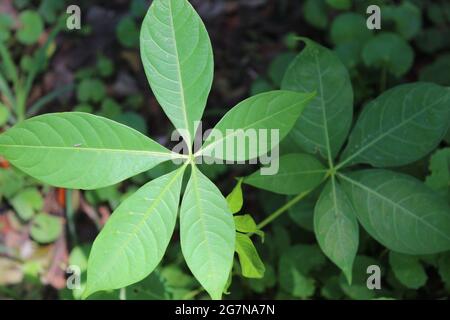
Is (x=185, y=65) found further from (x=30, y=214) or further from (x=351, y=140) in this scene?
(x=30, y=214)

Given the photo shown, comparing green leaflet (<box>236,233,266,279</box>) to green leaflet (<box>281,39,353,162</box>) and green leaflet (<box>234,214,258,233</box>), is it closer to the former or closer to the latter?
green leaflet (<box>234,214,258,233</box>)

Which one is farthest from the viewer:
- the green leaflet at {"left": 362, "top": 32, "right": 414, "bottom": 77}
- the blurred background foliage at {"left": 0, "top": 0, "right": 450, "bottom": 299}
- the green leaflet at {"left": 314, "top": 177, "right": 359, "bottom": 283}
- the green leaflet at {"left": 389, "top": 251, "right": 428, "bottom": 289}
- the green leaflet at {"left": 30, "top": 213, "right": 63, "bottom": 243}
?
the green leaflet at {"left": 30, "top": 213, "right": 63, "bottom": 243}

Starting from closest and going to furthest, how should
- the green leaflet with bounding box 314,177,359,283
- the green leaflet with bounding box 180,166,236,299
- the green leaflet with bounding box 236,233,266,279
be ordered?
1. the green leaflet with bounding box 180,166,236,299
2. the green leaflet with bounding box 236,233,266,279
3. the green leaflet with bounding box 314,177,359,283

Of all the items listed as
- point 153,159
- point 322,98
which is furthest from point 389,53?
point 153,159

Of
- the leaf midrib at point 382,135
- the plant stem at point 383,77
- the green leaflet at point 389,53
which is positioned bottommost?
the leaf midrib at point 382,135

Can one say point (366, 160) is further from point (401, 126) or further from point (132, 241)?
point (132, 241)

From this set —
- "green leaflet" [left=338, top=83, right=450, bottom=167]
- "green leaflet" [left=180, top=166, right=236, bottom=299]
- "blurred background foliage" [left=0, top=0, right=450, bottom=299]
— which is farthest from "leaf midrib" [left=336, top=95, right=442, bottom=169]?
"green leaflet" [left=180, top=166, right=236, bottom=299]

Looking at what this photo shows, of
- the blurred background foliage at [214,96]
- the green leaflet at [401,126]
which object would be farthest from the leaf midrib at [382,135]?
the blurred background foliage at [214,96]

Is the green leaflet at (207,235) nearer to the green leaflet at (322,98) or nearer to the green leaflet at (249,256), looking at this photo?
the green leaflet at (249,256)
